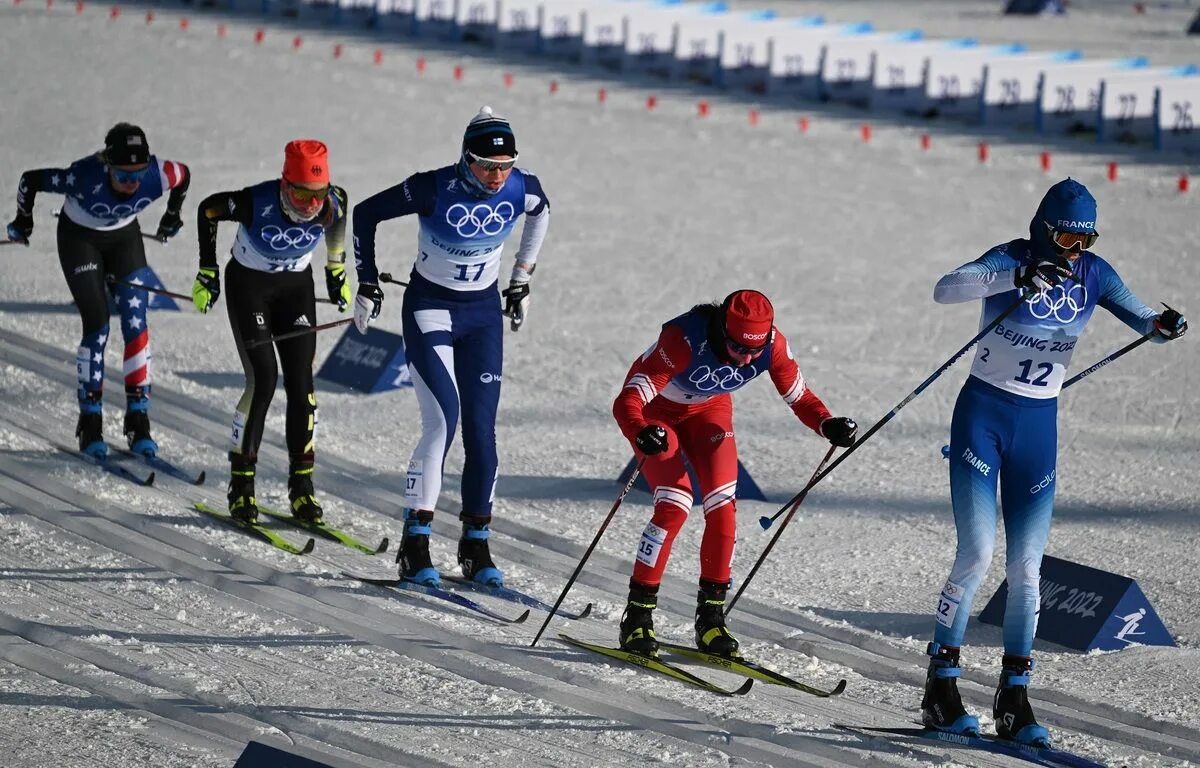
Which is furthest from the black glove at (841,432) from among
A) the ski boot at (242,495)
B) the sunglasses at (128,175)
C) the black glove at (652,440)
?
the sunglasses at (128,175)

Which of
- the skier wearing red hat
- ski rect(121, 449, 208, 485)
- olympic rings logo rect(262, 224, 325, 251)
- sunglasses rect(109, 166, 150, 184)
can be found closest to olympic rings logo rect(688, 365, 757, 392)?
the skier wearing red hat

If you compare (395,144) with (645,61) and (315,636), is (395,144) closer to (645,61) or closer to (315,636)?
(645,61)

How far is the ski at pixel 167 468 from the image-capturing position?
8953 mm

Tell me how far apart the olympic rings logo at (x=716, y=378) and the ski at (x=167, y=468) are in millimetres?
3463

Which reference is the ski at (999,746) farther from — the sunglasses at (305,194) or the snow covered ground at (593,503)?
the sunglasses at (305,194)

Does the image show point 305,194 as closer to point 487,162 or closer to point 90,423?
point 487,162

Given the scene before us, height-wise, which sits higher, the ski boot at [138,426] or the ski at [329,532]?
the ski boot at [138,426]

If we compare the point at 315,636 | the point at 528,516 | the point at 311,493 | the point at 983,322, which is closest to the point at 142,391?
the point at 311,493

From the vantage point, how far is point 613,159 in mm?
19375

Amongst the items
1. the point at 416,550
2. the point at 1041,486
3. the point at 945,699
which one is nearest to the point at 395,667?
the point at 416,550

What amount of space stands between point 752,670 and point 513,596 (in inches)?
53.6

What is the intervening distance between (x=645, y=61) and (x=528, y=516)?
1761 cm

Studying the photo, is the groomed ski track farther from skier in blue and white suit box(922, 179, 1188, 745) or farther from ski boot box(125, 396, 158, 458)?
ski boot box(125, 396, 158, 458)

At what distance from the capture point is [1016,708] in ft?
20.0
